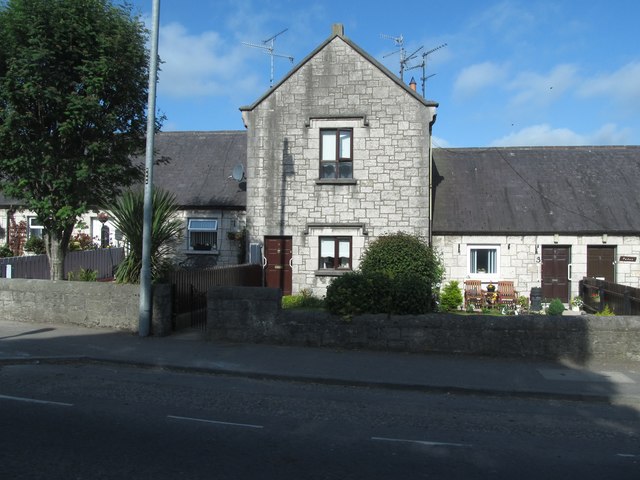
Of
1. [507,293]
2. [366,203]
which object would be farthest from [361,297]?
[507,293]

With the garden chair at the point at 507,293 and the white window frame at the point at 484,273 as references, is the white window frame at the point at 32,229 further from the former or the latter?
the garden chair at the point at 507,293

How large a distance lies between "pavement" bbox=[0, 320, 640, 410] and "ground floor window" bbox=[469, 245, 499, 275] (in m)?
8.94

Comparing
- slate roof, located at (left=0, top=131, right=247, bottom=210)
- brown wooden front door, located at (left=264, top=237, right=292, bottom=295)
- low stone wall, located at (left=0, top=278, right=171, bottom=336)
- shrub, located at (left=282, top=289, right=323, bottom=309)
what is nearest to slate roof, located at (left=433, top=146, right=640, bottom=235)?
brown wooden front door, located at (left=264, top=237, right=292, bottom=295)

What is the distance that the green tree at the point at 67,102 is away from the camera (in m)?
12.0

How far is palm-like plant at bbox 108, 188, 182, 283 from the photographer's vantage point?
42.2ft

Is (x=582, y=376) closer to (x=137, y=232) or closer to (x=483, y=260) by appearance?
(x=137, y=232)

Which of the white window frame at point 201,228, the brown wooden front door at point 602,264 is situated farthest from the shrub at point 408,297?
the brown wooden front door at point 602,264

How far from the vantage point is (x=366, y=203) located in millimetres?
17984

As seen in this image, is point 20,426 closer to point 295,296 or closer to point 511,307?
point 295,296

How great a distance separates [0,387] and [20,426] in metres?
2.30

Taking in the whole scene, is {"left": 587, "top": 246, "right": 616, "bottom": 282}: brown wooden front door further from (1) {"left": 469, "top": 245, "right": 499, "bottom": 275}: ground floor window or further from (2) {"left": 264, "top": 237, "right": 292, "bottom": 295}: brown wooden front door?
(2) {"left": 264, "top": 237, "right": 292, "bottom": 295}: brown wooden front door

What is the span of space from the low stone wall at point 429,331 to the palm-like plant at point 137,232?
6.73 ft

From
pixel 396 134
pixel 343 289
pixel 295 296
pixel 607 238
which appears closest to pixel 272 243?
pixel 295 296

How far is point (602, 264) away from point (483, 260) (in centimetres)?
377
